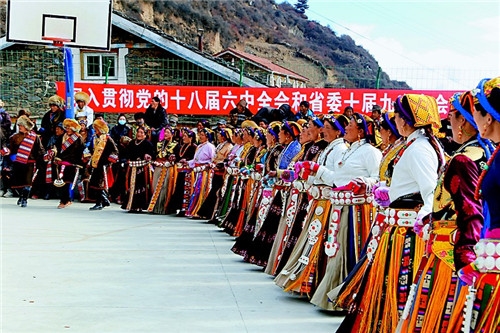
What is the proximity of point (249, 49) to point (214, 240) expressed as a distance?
2156 inches

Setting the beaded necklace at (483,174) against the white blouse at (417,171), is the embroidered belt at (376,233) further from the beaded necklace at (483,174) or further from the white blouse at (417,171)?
the beaded necklace at (483,174)

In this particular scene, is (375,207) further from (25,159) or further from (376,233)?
(25,159)

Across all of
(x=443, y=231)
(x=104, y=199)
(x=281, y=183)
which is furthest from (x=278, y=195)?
(x=104, y=199)

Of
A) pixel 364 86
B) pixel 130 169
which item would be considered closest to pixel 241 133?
pixel 130 169

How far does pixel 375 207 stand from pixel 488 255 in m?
2.10

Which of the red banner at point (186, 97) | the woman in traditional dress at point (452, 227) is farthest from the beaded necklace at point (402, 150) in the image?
the red banner at point (186, 97)

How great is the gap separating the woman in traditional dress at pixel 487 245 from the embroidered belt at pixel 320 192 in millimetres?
2930

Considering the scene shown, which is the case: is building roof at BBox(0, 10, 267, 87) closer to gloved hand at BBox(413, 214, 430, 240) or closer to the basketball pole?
the basketball pole

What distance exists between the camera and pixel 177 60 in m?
18.8

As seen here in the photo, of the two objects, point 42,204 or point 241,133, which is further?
point 42,204

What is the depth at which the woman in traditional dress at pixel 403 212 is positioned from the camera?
14.1ft

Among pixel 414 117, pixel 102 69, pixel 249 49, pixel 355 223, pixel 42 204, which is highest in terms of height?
pixel 249 49

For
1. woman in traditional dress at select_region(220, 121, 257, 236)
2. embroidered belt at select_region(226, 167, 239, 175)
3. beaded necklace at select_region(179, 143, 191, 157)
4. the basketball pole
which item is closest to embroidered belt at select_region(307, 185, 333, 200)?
woman in traditional dress at select_region(220, 121, 257, 236)

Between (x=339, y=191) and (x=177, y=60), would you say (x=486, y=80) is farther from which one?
(x=177, y=60)
